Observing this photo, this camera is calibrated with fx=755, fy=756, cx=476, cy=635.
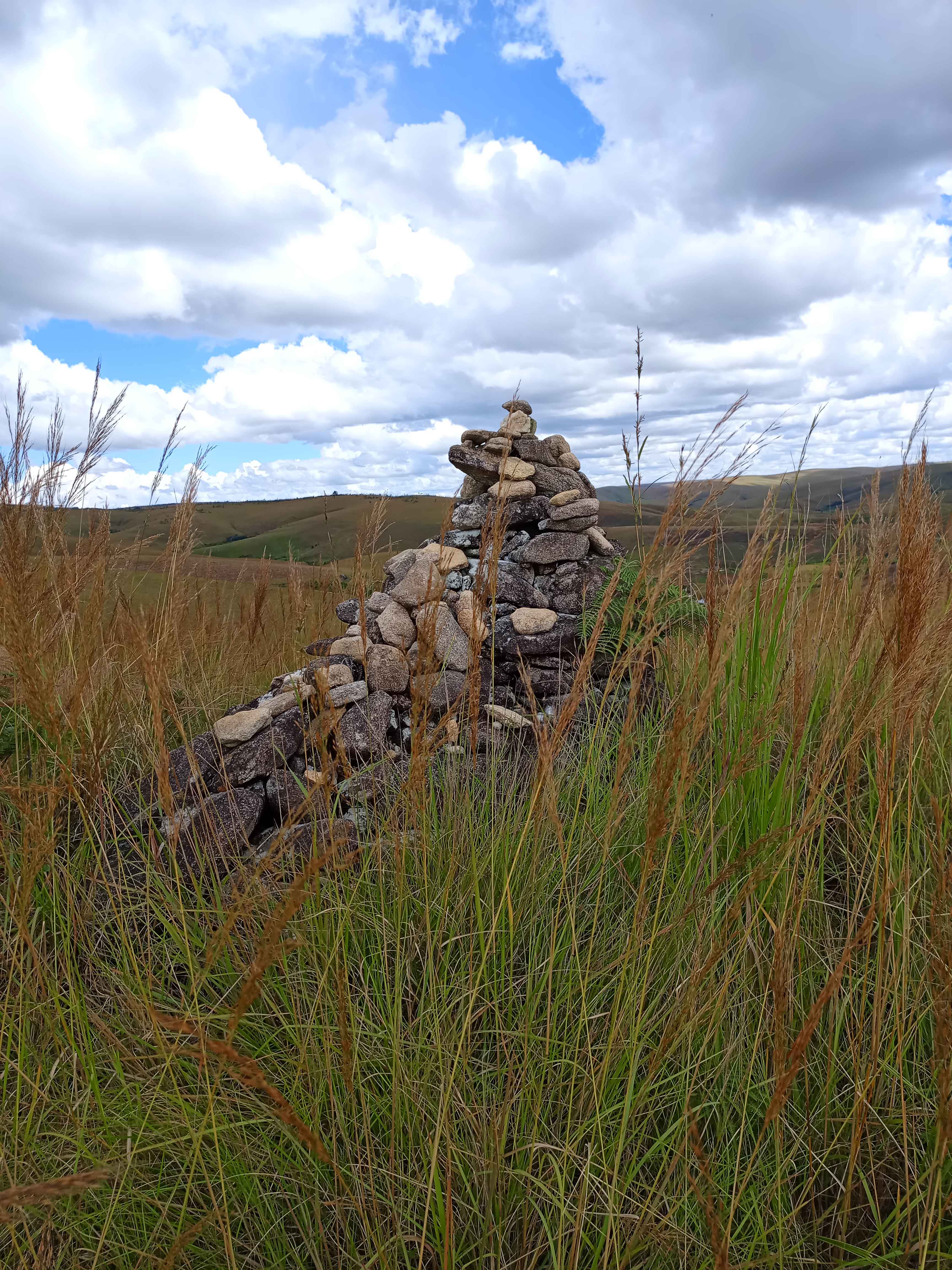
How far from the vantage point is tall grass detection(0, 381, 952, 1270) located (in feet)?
4.33

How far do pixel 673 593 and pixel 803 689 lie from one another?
7.81 ft

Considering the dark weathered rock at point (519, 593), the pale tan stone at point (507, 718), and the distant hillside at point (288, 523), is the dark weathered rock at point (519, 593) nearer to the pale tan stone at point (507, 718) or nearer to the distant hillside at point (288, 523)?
the pale tan stone at point (507, 718)

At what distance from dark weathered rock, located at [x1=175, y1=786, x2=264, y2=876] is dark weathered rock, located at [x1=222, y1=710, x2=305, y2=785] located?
0.22 feet

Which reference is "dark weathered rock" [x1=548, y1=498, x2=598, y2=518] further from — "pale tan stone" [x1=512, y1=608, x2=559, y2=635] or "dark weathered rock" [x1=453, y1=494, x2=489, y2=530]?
"pale tan stone" [x1=512, y1=608, x2=559, y2=635]

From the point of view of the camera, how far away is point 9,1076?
187 cm

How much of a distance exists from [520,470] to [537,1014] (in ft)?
11.1

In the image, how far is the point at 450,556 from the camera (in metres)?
4.34

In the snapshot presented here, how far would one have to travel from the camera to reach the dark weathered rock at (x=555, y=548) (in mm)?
4516

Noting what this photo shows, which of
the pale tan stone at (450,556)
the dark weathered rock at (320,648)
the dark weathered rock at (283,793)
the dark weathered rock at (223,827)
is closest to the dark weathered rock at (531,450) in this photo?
the pale tan stone at (450,556)

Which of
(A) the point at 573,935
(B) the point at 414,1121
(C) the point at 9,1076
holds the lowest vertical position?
(C) the point at 9,1076

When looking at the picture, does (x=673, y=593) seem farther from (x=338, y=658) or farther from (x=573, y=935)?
(x=573, y=935)

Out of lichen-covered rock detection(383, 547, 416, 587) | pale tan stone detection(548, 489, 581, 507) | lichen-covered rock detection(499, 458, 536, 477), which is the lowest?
lichen-covered rock detection(383, 547, 416, 587)

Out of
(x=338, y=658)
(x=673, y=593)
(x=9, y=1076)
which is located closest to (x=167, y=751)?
(x=9, y=1076)

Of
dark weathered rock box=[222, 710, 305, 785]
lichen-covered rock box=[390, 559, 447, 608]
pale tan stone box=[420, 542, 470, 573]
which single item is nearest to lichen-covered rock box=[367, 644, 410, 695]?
lichen-covered rock box=[390, 559, 447, 608]
